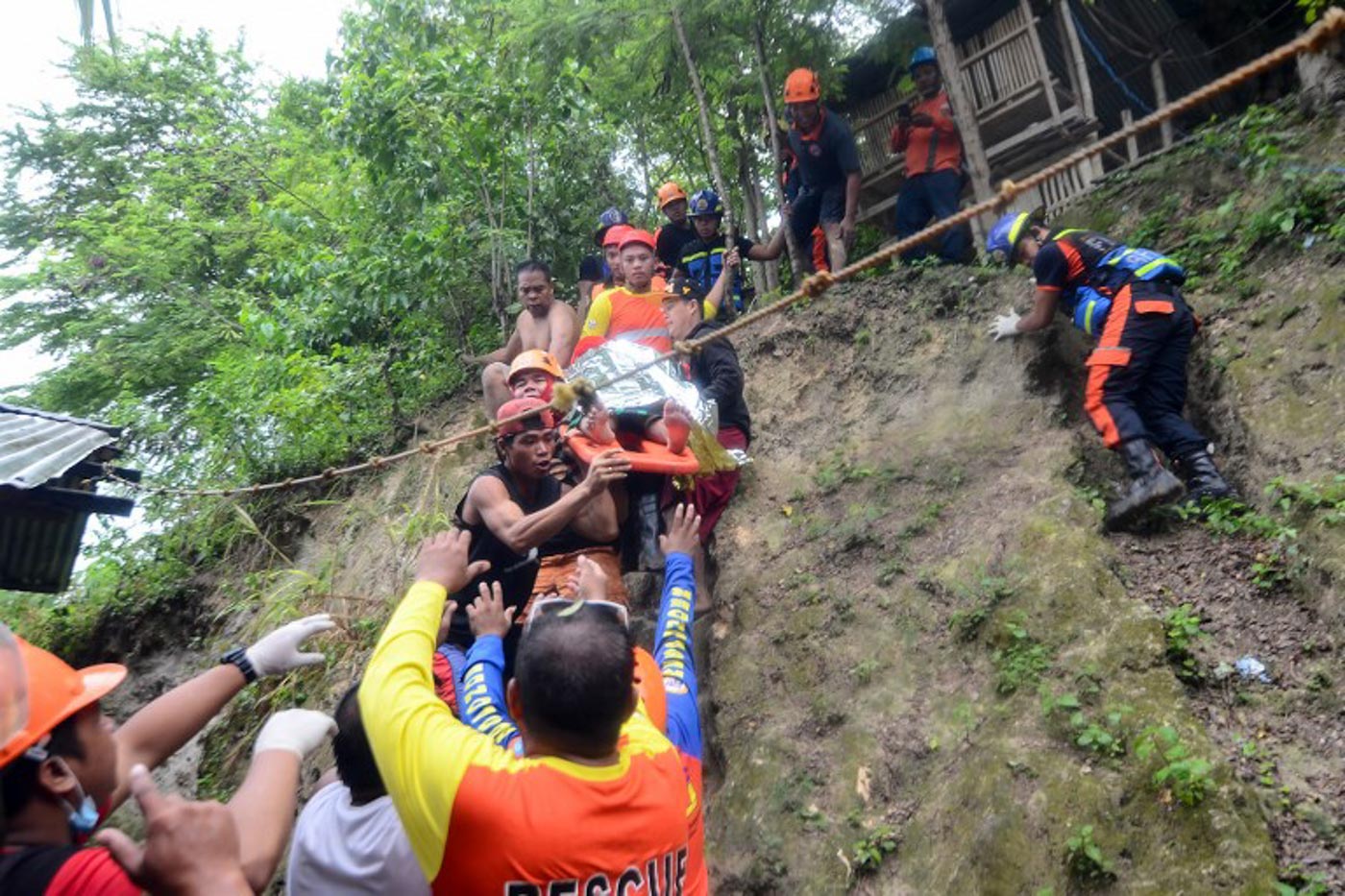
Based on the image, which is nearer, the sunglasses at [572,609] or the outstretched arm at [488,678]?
the sunglasses at [572,609]

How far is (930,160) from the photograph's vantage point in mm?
7484

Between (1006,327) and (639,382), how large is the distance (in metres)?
2.45

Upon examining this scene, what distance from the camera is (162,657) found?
798 cm

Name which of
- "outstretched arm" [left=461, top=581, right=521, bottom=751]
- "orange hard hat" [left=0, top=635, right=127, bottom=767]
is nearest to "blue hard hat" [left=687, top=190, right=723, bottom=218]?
"outstretched arm" [left=461, top=581, right=521, bottom=751]

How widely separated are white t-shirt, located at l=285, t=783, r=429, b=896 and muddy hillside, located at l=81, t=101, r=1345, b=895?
180 cm

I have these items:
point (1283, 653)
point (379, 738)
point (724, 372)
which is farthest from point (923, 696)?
point (379, 738)

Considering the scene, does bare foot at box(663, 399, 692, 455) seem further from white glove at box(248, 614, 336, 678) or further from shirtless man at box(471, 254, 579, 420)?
white glove at box(248, 614, 336, 678)

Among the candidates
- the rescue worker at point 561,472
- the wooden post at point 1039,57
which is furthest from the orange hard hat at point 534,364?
the wooden post at point 1039,57

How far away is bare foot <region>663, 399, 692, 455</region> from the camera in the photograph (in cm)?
448

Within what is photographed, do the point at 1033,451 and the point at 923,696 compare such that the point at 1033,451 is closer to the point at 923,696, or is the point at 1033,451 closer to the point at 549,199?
the point at 923,696

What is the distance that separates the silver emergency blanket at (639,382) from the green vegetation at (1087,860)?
8.47 ft

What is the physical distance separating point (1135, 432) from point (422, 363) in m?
6.72

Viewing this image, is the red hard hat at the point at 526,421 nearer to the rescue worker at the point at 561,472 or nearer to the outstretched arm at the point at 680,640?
the rescue worker at the point at 561,472

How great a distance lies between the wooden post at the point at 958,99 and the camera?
6.83 m
